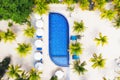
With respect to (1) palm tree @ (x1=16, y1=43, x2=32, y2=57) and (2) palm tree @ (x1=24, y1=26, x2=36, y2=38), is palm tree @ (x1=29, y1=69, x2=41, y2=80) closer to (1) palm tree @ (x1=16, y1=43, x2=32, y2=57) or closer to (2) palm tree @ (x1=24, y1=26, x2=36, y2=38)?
(1) palm tree @ (x1=16, y1=43, x2=32, y2=57)

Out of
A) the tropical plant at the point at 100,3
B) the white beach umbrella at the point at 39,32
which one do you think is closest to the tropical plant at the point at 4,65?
the white beach umbrella at the point at 39,32

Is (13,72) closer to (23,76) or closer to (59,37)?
(23,76)

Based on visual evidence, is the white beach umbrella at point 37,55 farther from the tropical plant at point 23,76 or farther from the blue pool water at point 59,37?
the tropical plant at point 23,76

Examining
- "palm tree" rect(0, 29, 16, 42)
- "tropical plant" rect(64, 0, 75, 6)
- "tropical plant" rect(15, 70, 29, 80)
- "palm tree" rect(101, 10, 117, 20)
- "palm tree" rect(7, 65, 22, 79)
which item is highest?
"tropical plant" rect(64, 0, 75, 6)

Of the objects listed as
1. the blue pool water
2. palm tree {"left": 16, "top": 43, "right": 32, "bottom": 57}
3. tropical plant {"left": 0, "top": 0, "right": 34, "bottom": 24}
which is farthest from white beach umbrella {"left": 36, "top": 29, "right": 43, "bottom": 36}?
tropical plant {"left": 0, "top": 0, "right": 34, "bottom": 24}

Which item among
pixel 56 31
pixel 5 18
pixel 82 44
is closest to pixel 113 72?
pixel 82 44

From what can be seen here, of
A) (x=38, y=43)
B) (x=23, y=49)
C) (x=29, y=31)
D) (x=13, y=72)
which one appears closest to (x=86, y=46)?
(x=38, y=43)

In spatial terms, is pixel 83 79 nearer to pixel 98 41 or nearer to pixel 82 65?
pixel 82 65
